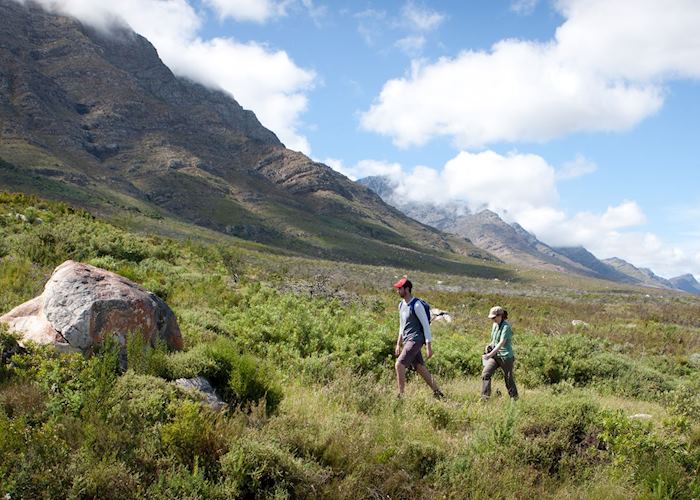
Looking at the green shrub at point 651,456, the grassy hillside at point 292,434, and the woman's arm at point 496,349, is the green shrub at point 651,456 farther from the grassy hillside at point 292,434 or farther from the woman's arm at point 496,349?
the woman's arm at point 496,349

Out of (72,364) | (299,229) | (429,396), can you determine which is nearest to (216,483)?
(72,364)

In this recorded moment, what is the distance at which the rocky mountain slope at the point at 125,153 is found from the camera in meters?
119

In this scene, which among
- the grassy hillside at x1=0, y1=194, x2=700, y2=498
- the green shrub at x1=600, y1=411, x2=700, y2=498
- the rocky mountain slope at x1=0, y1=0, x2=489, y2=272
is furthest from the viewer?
the rocky mountain slope at x1=0, y1=0, x2=489, y2=272

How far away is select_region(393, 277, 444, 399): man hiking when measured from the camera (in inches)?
320

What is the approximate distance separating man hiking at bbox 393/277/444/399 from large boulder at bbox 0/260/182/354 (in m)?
3.97

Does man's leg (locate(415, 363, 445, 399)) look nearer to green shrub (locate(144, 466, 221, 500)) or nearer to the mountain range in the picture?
green shrub (locate(144, 466, 221, 500))

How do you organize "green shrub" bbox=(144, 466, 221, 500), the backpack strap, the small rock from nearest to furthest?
"green shrub" bbox=(144, 466, 221, 500) < the small rock < the backpack strap

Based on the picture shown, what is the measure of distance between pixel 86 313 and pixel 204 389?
205 cm

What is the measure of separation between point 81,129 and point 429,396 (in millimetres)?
172914

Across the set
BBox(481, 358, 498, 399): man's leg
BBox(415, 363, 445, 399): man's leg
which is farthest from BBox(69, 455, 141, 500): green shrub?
BBox(481, 358, 498, 399): man's leg

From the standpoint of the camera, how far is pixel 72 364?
203 inches

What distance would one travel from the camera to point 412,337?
8.20 meters

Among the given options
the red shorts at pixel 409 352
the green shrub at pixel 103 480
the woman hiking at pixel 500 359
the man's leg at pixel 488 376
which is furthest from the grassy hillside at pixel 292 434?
the red shorts at pixel 409 352

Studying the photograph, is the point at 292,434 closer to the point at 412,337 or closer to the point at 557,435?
the point at 412,337
